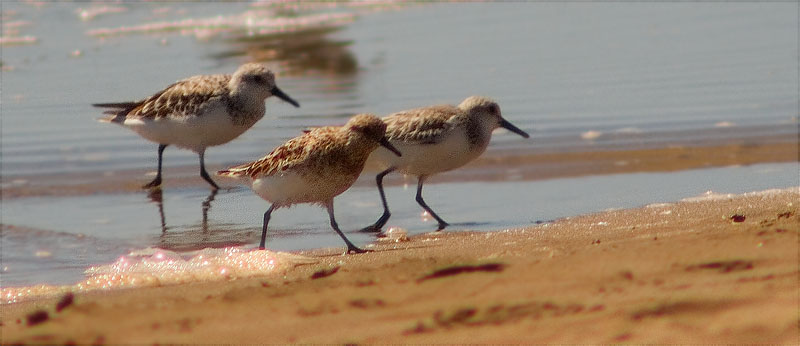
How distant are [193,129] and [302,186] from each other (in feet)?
11.3

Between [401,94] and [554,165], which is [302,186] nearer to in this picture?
[554,165]

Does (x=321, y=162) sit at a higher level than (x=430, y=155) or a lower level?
higher

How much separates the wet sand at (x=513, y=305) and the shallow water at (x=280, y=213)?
2949 millimetres

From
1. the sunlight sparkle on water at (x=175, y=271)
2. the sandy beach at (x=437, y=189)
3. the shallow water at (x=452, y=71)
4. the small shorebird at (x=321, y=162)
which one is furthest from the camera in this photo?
the shallow water at (x=452, y=71)

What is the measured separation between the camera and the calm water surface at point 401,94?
8.25m

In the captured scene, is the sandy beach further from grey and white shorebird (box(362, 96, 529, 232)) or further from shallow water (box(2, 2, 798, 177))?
grey and white shorebird (box(362, 96, 529, 232))

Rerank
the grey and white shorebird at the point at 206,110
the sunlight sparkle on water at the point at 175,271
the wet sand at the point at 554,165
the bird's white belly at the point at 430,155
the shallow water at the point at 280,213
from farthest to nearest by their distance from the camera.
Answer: the grey and white shorebird at the point at 206,110 → the wet sand at the point at 554,165 → the bird's white belly at the point at 430,155 → the shallow water at the point at 280,213 → the sunlight sparkle on water at the point at 175,271

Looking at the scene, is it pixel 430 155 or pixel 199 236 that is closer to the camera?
pixel 199 236

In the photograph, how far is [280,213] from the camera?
28.0ft

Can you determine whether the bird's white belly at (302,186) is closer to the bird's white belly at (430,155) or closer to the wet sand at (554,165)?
the bird's white belly at (430,155)

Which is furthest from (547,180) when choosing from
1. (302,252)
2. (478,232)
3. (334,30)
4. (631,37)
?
(334,30)

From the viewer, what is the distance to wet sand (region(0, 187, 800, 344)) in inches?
156

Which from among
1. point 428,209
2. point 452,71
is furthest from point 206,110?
point 452,71

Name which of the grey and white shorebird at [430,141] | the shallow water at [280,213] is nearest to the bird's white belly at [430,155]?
the grey and white shorebird at [430,141]
